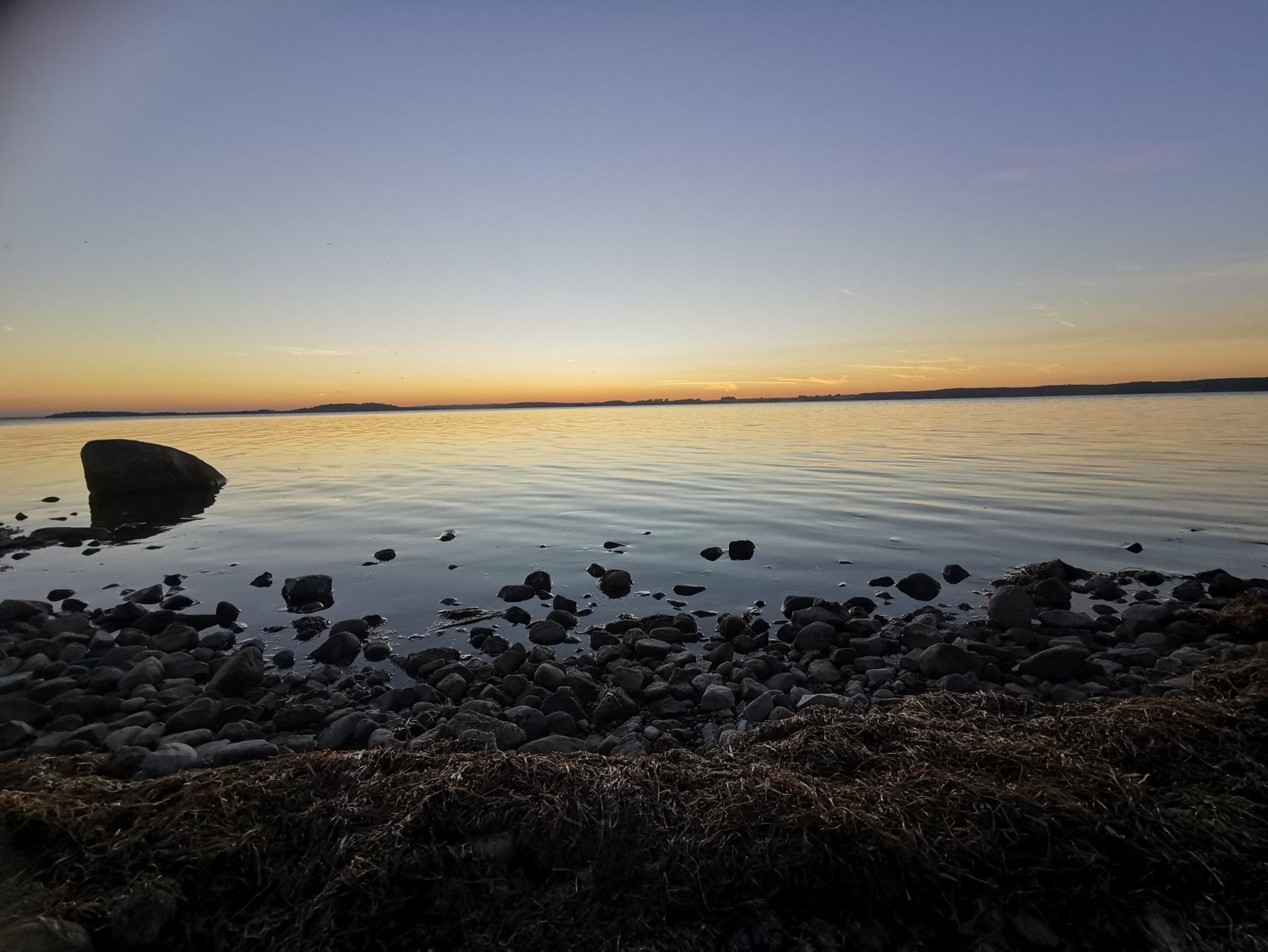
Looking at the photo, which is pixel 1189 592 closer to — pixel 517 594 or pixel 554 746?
pixel 554 746

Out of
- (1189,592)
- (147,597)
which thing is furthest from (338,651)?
(1189,592)

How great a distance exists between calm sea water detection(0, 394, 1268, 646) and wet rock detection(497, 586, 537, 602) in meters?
0.31

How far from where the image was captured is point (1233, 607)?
8.77m

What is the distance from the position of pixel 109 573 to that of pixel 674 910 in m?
15.9

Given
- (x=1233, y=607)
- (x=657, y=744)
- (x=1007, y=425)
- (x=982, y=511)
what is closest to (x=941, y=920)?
(x=657, y=744)

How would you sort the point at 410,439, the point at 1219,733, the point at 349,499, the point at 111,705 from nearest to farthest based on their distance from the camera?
the point at 1219,733
the point at 111,705
the point at 349,499
the point at 410,439

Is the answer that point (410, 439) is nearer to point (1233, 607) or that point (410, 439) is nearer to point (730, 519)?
point (730, 519)

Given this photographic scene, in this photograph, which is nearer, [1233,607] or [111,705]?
[111,705]

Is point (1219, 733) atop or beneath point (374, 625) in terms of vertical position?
atop

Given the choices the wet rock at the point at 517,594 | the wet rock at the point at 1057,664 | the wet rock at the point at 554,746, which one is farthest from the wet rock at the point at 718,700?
the wet rock at the point at 517,594

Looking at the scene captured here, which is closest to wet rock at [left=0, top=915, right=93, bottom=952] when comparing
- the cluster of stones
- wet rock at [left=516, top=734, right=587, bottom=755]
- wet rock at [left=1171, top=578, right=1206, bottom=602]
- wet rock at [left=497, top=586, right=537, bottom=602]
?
the cluster of stones

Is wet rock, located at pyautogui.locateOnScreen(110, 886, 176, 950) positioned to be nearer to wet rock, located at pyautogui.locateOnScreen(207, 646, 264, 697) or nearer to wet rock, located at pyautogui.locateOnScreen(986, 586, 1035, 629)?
wet rock, located at pyautogui.locateOnScreen(207, 646, 264, 697)

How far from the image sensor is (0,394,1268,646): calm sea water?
480 inches

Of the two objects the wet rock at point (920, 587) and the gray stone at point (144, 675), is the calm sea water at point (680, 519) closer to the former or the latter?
the wet rock at point (920, 587)
